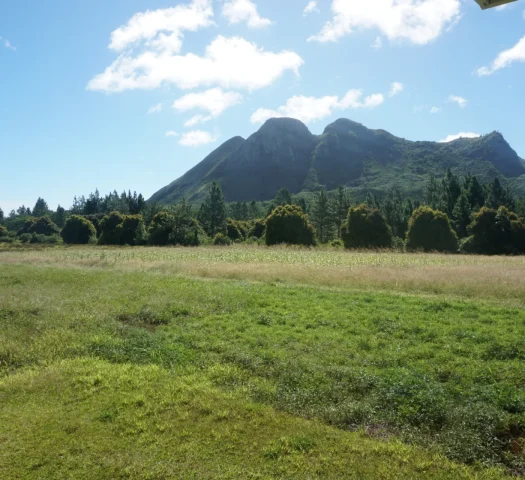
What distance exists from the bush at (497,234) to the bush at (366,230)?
10120 millimetres

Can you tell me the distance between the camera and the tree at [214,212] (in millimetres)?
80688

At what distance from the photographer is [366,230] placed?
162 ft

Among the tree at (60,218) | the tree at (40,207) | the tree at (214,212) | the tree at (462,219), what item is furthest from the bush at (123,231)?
the tree at (40,207)

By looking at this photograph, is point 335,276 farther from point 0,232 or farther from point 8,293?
point 0,232

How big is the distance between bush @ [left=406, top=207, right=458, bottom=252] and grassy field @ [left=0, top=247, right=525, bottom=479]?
32.3m

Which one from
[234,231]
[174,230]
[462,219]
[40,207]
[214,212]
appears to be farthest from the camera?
[40,207]

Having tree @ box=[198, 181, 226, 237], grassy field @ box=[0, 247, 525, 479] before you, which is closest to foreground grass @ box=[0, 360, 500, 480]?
grassy field @ box=[0, 247, 525, 479]

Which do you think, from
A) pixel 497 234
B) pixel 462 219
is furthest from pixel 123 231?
pixel 462 219

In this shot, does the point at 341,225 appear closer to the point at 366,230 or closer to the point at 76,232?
the point at 366,230

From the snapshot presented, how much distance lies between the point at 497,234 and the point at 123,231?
56.8 metres

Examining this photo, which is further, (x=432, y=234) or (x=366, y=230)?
(x=366, y=230)

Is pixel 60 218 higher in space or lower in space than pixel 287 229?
higher

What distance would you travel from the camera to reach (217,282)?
65.4 ft

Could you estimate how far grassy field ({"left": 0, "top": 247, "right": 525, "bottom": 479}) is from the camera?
534 cm
